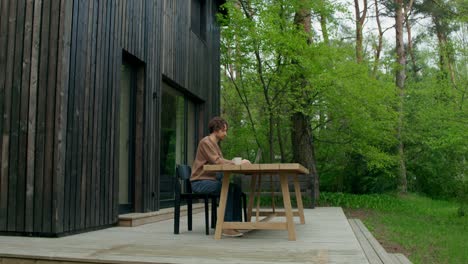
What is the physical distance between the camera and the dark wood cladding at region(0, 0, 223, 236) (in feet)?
14.6

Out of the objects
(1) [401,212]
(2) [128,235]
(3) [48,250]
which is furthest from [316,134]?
(3) [48,250]

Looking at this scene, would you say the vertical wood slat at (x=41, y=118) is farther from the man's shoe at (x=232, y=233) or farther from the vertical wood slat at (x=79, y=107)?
the man's shoe at (x=232, y=233)

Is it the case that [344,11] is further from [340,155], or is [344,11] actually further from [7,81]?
[7,81]

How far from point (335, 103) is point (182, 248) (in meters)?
8.09

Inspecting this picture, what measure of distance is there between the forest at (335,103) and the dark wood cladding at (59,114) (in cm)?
539

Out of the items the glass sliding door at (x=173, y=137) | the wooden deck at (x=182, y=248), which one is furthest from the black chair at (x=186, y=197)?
the glass sliding door at (x=173, y=137)

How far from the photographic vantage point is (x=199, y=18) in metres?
9.99

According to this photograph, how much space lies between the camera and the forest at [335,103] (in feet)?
34.3

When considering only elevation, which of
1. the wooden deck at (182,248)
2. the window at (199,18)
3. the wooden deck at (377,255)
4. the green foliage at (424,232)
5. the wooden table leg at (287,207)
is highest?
the window at (199,18)

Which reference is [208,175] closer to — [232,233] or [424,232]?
[232,233]

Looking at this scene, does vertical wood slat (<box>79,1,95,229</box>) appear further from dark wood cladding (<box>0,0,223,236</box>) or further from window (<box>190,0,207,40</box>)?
window (<box>190,0,207,40</box>)

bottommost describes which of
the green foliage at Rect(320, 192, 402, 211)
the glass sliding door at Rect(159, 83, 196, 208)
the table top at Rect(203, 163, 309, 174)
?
the green foliage at Rect(320, 192, 402, 211)

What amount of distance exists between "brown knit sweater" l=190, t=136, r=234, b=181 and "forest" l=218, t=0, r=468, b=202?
5.51m

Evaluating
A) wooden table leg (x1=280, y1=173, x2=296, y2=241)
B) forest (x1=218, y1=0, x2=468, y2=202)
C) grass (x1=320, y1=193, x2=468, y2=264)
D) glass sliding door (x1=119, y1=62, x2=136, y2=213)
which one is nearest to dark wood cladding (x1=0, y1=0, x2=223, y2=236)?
glass sliding door (x1=119, y1=62, x2=136, y2=213)
